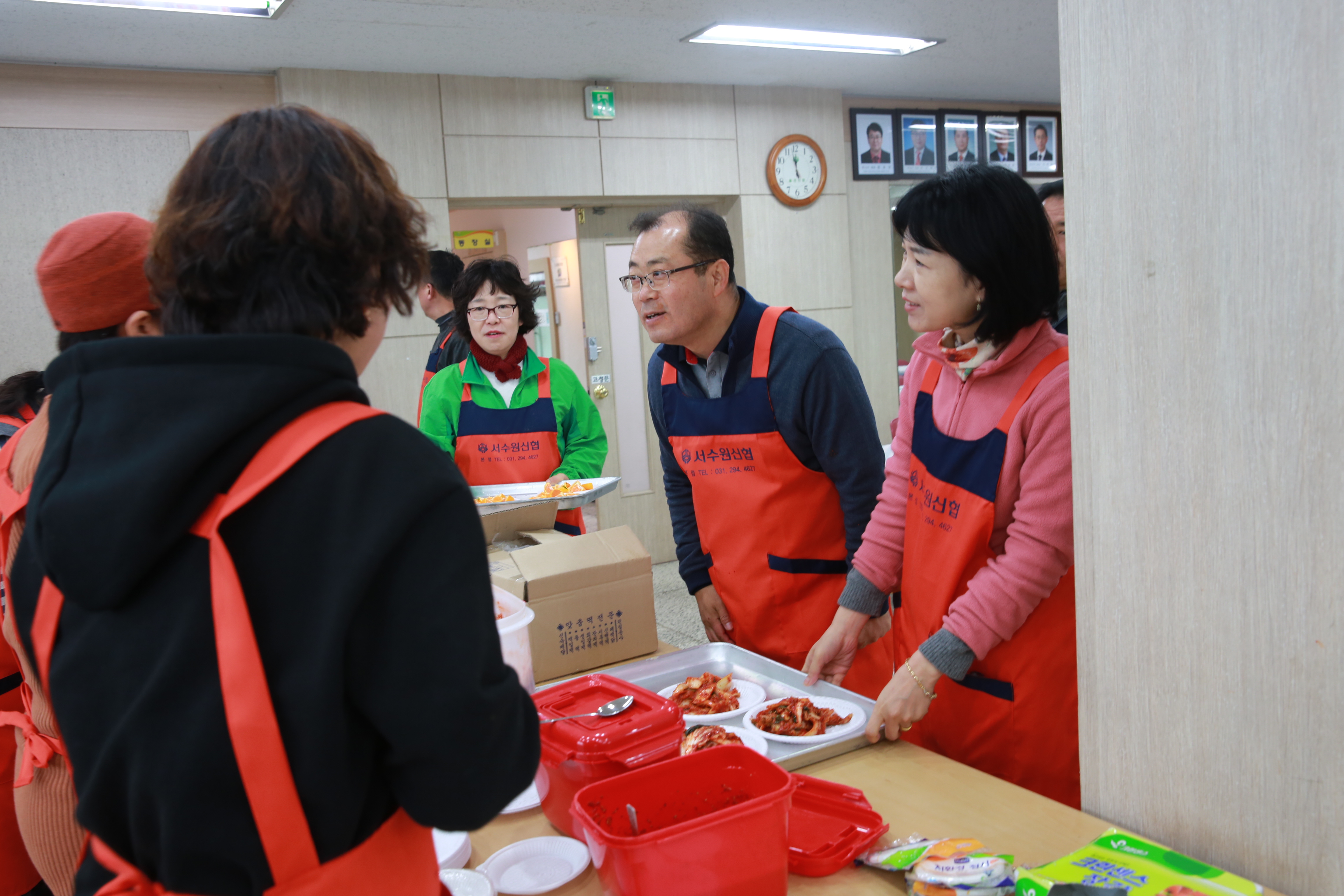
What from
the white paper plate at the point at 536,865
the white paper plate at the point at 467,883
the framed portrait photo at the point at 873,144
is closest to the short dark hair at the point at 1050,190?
the white paper plate at the point at 536,865

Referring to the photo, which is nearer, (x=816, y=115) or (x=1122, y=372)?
(x=1122, y=372)

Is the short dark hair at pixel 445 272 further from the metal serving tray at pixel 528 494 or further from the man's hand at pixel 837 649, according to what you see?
the man's hand at pixel 837 649

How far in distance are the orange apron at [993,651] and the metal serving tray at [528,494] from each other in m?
1.21

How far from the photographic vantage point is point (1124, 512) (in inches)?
45.3

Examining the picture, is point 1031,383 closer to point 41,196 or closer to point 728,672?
point 728,672

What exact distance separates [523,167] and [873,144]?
2554 mm

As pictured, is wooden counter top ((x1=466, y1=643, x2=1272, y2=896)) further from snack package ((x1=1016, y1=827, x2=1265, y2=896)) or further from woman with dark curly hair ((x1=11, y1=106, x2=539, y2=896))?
woman with dark curly hair ((x1=11, y1=106, x2=539, y2=896))

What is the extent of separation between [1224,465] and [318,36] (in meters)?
4.30

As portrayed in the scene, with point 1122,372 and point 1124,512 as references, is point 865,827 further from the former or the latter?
point 1122,372

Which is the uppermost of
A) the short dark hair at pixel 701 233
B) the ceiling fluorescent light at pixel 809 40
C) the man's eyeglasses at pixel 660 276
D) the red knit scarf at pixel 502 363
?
the ceiling fluorescent light at pixel 809 40

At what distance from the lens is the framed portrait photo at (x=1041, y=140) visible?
278 inches

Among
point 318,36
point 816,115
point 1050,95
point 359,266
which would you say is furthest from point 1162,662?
point 1050,95

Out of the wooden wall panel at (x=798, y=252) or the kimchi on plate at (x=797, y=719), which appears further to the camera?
the wooden wall panel at (x=798, y=252)

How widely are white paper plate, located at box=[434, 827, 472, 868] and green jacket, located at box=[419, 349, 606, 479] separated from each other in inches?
75.7
